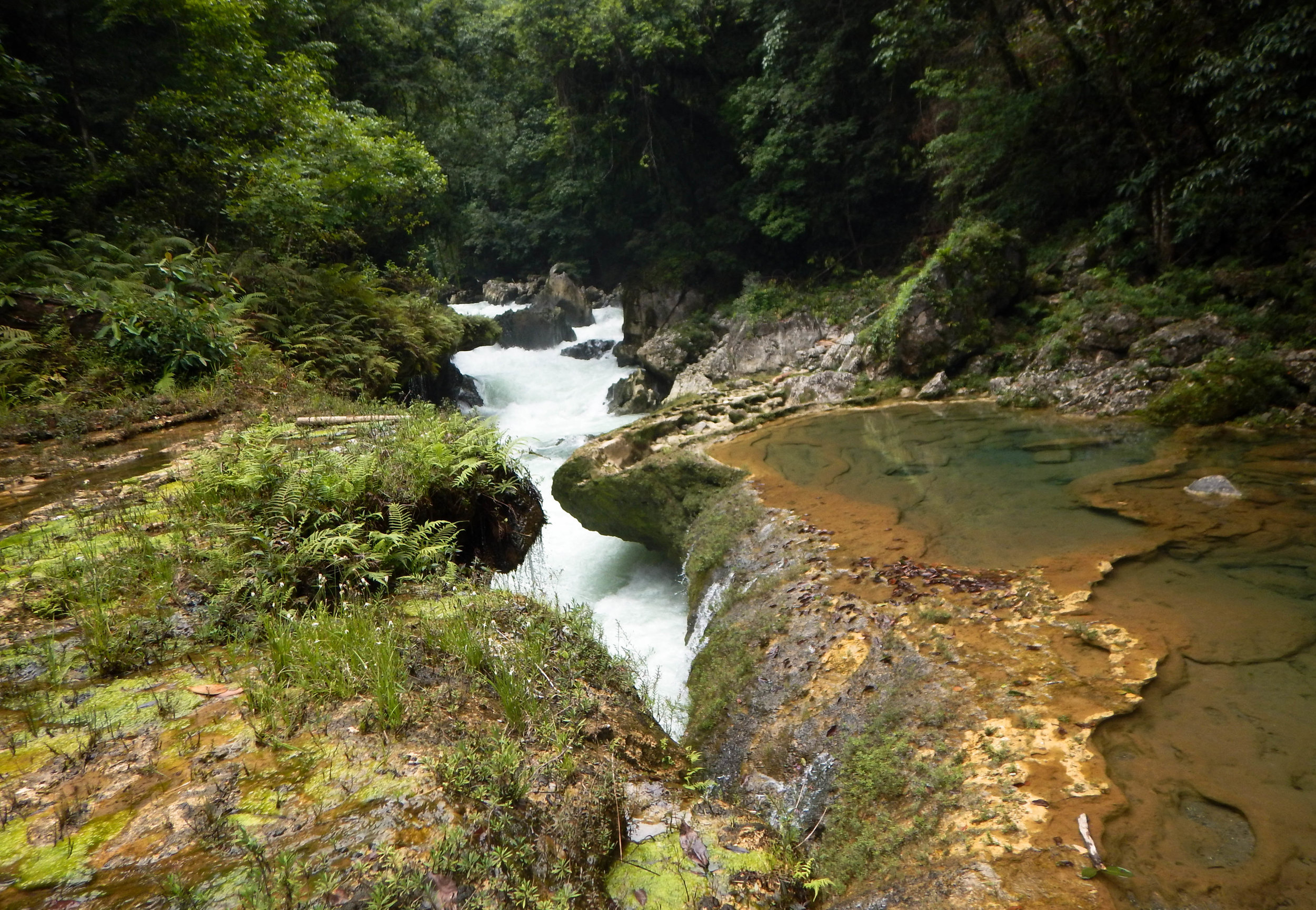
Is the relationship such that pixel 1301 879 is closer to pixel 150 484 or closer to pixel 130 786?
pixel 130 786

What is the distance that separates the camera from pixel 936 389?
11.9m

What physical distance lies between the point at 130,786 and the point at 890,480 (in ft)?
22.7

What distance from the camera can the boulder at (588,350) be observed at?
2297cm

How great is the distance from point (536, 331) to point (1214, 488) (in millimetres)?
21787

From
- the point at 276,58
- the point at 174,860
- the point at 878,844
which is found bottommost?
the point at 878,844

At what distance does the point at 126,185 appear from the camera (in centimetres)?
1015

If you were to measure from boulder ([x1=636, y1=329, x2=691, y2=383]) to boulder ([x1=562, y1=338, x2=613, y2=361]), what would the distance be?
132 inches

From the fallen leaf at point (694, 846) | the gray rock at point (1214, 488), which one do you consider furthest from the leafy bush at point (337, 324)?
the gray rock at point (1214, 488)

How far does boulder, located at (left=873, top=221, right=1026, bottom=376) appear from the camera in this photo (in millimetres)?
12422

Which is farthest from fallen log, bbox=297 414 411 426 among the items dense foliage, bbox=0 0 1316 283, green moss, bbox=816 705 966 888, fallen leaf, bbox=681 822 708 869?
dense foliage, bbox=0 0 1316 283

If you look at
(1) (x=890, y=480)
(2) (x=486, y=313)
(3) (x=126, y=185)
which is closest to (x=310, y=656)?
(1) (x=890, y=480)

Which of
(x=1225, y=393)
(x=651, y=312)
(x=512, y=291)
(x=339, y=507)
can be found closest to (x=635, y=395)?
(x=651, y=312)

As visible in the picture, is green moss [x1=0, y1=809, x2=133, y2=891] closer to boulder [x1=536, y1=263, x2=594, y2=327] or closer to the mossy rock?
the mossy rock

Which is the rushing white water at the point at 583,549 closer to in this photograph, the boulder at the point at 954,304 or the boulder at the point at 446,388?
the boulder at the point at 446,388
